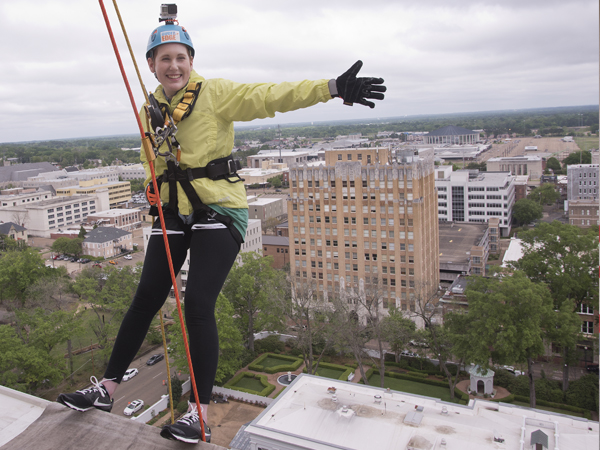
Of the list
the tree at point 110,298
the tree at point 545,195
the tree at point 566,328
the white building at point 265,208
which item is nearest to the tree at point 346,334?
the tree at point 566,328

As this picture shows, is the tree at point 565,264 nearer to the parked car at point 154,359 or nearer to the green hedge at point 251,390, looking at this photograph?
the green hedge at point 251,390

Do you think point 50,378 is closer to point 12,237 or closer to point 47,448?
point 47,448

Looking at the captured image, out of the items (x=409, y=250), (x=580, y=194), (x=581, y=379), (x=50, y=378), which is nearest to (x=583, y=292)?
(x=581, y=379)

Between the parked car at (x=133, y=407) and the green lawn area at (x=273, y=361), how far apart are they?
7.36 m

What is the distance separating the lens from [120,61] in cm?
361

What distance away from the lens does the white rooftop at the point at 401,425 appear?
15.2 m

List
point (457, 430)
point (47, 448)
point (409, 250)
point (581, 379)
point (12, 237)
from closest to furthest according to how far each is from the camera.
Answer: point (47, 448) → point (457, 430) → point (581, 379) → point (409, 250) → point (12, 237)

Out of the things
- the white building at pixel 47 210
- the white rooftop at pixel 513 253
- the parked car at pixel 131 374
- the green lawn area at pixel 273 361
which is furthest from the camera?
the white building at pixel 47 210

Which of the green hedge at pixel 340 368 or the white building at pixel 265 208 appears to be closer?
the green hedge at pixel 340 368

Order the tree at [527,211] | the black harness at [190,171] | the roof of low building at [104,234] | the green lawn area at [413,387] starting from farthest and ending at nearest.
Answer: the tree at [527,211], the roof of low building at [104,234], the green lawn area at [413,387], the black harness at [190,171]

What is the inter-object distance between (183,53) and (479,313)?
67.1 ft

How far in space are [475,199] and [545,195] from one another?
1617 cm

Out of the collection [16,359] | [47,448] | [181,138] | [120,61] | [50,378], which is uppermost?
[120,61]

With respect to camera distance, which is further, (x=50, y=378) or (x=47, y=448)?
(x=50, y=378)
